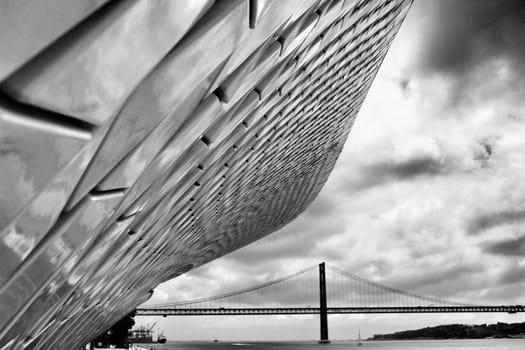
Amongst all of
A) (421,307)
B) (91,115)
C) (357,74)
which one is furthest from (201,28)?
(421,307)

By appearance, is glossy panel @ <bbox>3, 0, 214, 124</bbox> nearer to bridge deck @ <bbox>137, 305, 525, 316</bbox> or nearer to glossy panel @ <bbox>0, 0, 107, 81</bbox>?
glossy panel @ <bbox>0, 0, 107, 81</bbox>

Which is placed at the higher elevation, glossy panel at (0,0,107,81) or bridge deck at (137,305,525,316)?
bridge deck at (137,305,525,316)

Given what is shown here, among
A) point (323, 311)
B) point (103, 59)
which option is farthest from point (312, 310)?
point (103, 59)

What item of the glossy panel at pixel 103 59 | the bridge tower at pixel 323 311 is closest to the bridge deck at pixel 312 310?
the bridge tower at pixel 323 311

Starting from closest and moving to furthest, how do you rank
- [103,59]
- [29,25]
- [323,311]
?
[29,25] → [103,59] → [323,311]

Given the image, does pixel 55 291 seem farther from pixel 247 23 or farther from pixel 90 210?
pixel 247 23

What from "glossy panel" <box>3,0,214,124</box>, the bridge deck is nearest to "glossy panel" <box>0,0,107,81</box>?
"glossy panel" <box>3,0,214,124</box>

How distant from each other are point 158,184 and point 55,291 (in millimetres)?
1322

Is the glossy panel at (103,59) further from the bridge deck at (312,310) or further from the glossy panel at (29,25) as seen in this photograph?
the bridge deck at (312,310)

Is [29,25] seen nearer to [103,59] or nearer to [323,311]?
[103,59]

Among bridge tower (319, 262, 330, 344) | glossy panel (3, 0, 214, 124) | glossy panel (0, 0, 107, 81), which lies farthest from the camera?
bridge tower (319, 262, 330, 344)

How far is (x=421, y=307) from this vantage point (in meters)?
90.4

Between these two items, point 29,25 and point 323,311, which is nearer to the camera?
point 29,25

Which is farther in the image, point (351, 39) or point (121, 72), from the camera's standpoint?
point (351, 39)
